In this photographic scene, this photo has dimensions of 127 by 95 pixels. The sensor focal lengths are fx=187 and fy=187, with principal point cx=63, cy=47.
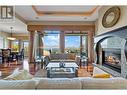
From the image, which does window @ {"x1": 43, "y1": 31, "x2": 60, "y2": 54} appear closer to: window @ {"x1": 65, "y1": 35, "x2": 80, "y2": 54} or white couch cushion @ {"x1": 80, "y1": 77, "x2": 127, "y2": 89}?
window @ {"x1": 65, "y1": 35, "x2": 80, "y2": 54}

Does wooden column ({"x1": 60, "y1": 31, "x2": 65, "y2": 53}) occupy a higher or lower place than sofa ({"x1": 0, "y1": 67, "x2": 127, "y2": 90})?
higher

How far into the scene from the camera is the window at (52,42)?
37.1ft

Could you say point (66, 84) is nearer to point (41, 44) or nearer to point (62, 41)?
point (62, 41)

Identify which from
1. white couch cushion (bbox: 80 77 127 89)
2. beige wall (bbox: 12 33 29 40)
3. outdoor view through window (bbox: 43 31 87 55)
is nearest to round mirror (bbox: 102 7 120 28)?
white couch cushion (bbox: 80 77 127 89)

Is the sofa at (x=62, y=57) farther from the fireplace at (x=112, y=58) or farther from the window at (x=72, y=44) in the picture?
the fireplace at (x=112, y=58)

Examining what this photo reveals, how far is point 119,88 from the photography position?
2004 mm

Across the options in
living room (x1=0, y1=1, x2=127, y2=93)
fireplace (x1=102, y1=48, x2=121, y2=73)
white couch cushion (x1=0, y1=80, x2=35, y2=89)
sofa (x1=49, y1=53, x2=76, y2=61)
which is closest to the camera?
white couch cushion (x1=0, y1=80, x2=35, y2=89)

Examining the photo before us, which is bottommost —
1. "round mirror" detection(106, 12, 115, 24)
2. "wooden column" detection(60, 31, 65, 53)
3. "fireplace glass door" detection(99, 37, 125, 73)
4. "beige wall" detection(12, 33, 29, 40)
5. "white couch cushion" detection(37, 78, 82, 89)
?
"white couch cushion" detection(37, 78, 82, 89)

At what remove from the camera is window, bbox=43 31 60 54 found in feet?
37.1

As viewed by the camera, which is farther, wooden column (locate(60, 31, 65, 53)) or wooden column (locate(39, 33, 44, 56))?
wooden column (locate(39, 33, 44, 56))

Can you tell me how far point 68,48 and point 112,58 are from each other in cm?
626

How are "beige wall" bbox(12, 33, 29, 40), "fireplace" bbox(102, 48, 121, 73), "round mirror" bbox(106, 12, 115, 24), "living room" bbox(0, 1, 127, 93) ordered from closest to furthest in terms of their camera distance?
"living room" bbox(0, 1, 127, 93) < "fireplace" bbox(102, 48, 121, 73) < "round mirror" bbox(106, 12, 115, 24) < "beige wall" bbox(12, 33, 29, 40)

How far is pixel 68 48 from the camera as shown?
38.1 feet

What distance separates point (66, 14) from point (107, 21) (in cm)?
332
